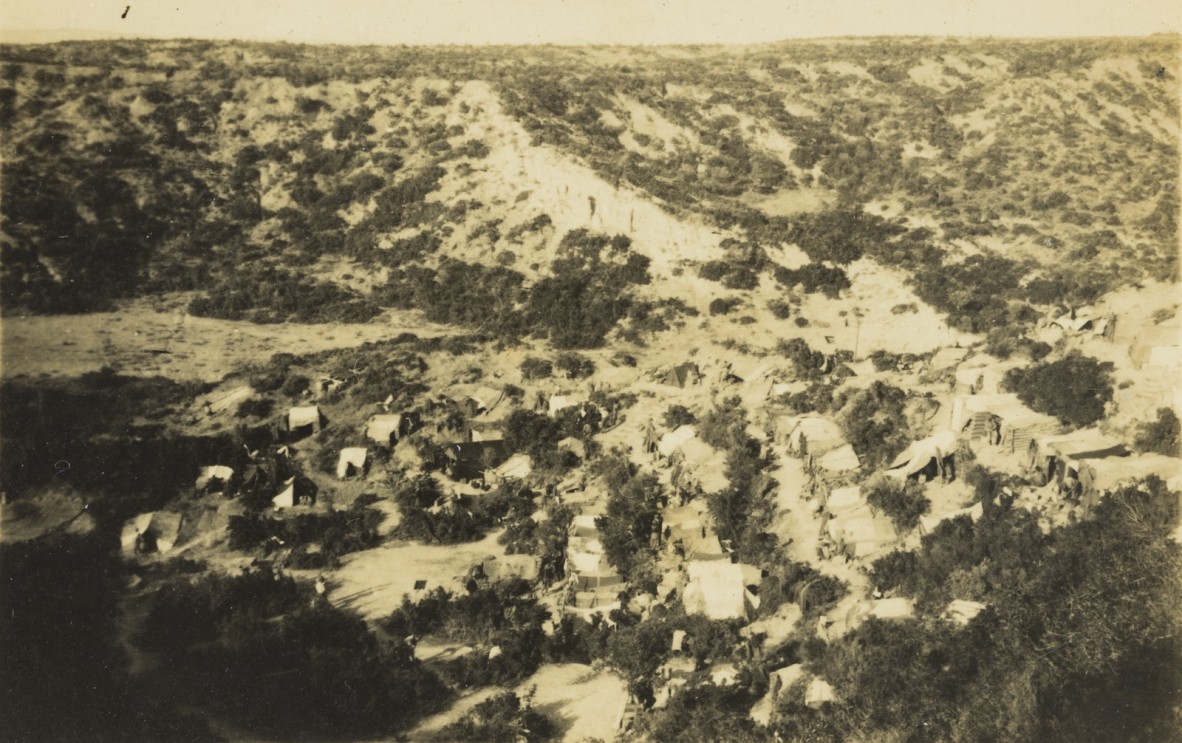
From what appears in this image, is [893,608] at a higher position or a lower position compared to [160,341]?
lower

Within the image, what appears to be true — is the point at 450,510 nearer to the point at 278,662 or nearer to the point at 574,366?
the point at 278,662

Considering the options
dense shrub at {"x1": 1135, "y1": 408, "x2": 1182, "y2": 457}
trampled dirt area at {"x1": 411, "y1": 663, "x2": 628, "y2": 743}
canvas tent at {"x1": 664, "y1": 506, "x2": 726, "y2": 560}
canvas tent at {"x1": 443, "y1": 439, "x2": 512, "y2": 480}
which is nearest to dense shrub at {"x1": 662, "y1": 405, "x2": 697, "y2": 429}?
canvas tent at {"x1": 664, "y1": 506, "x2": 726, "y2": 560}

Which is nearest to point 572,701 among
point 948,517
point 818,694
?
point 818,694

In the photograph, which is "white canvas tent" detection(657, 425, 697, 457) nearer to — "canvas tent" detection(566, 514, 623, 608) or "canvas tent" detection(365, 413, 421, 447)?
"canvas tent" detection(566, 514, 623, 608)

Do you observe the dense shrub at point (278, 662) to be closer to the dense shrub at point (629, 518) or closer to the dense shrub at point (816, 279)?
the dense shrub at point (629, 518)

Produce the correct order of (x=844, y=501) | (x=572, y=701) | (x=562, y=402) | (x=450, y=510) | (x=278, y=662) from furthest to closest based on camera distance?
(x=562, y=402), (x=450, y=510), (x=844, y=501), (x=278, y=662), (x=572, y=701)

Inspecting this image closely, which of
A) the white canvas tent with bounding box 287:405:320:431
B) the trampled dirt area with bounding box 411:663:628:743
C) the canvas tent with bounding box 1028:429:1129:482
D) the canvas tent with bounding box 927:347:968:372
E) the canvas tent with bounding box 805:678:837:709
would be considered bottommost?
the trampled dirt area with bounding box 411:663:628:743

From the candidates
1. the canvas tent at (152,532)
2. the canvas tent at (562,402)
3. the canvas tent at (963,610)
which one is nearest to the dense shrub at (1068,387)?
the canvas tent at (963,610)
